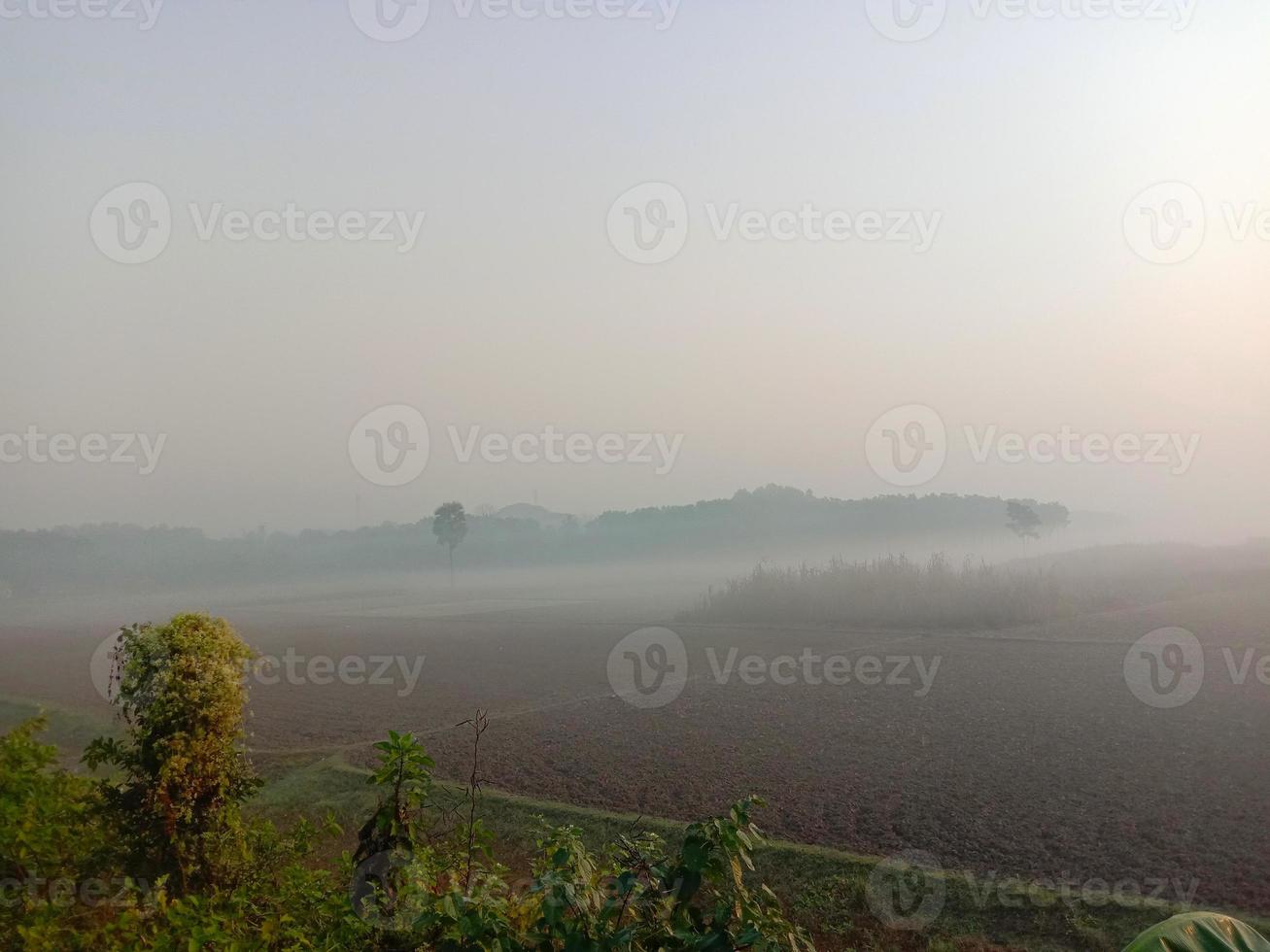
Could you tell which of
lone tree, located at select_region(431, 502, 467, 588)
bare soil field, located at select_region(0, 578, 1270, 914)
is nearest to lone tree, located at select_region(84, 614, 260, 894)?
bare soil field, located at select_region(0, 578, 1270, 914)

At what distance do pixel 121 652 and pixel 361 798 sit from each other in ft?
13.9

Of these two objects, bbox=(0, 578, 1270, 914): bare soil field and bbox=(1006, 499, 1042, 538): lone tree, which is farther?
bbox=(1006, 499, 1042, 538): lone tree

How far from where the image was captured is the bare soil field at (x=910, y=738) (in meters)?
6.38

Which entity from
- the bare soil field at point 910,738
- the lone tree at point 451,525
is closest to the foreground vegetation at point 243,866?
the bare soil field at point 910,738

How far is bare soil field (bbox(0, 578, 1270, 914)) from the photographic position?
20.9 ft

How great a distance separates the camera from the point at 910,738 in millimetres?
9562

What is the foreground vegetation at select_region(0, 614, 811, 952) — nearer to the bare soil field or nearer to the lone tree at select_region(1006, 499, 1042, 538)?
the bare soil field

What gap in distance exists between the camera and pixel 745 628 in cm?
2150

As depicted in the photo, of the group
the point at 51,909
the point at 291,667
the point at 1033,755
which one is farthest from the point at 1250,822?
the point at 291,667

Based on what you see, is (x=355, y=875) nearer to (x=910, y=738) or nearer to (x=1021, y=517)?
(x=910, y=738)

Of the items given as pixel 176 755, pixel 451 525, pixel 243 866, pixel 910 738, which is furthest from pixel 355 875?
pixel 451 525

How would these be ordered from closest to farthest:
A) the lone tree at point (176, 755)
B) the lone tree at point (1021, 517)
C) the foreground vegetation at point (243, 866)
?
the foreground vegetation at point (243, 866) → the lone tree at point (176, 755) → the lone tree at point (1021, 517)

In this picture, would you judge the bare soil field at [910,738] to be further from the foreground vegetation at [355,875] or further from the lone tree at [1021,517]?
the lone tree at [1021,517]

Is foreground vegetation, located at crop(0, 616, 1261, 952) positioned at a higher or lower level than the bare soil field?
higher
